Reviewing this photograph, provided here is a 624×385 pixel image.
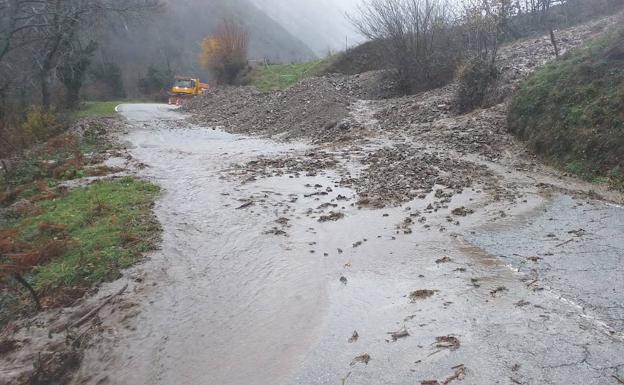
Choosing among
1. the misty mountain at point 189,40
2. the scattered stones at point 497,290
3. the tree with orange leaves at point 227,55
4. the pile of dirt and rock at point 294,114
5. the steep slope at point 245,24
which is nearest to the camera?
the scattered stones at point 497,290

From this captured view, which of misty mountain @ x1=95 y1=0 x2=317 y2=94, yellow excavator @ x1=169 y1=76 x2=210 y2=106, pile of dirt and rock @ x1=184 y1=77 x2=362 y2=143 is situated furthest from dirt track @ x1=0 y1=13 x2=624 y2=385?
misty mountain @ x1=95 y1=0 x2=317 y2=94

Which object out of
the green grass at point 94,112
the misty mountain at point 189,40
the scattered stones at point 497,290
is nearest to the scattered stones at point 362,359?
the scattered stones at point 497,290

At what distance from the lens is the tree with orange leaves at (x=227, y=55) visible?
34781 mm

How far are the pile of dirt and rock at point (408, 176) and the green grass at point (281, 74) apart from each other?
55.4 ft

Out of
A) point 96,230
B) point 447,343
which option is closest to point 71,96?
point 96,230

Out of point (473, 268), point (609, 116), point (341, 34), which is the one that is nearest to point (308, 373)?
point (473, 268)

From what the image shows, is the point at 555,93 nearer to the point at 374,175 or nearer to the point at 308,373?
the point at 374,175

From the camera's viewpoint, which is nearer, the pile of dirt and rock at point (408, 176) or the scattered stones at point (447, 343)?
the scattered stones at point (447, 343)

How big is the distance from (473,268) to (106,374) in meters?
4.20

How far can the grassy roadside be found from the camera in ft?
19.4

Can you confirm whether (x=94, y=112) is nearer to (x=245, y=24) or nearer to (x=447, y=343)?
(x=447, y=343)

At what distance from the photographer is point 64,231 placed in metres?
7.44

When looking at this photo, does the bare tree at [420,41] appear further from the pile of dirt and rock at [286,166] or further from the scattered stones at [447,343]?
the scattered stones at [447,343]

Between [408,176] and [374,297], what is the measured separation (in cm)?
472
